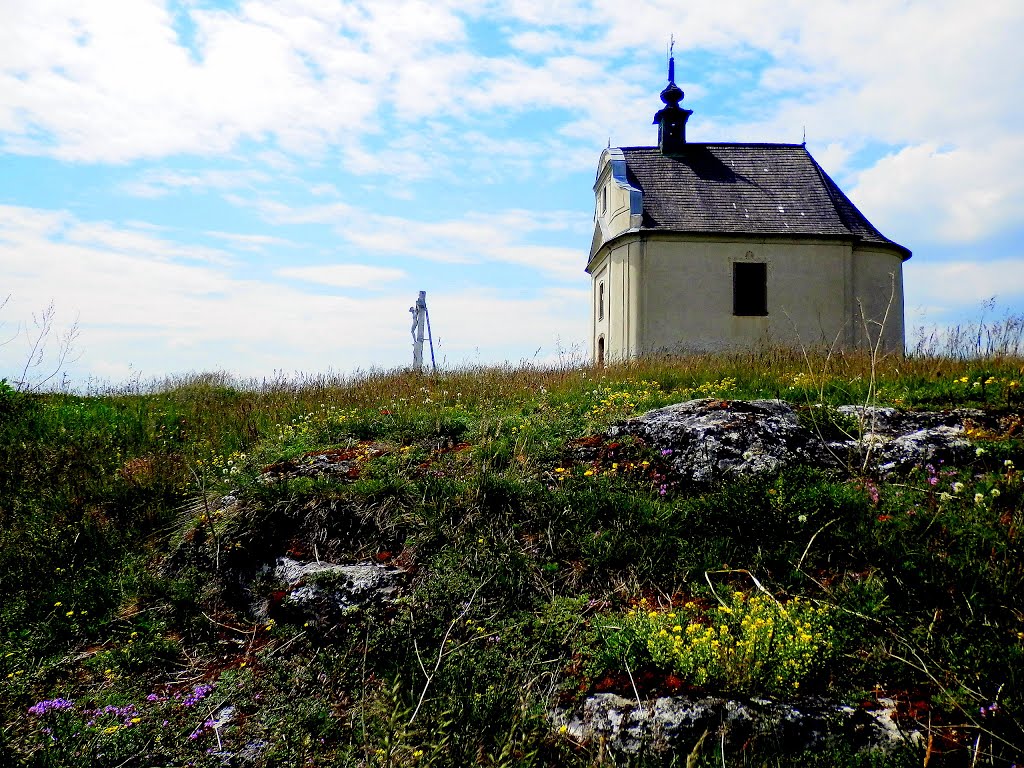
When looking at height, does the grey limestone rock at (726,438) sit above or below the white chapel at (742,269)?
below

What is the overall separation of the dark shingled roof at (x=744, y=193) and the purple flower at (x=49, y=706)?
62.4 feet

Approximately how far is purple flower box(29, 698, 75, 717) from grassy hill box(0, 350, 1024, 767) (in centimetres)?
3

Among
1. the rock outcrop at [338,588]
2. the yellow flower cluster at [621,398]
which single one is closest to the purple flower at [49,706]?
the rock outcrop at [338,588]

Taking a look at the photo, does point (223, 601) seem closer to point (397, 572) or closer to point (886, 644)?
point (397, 572)

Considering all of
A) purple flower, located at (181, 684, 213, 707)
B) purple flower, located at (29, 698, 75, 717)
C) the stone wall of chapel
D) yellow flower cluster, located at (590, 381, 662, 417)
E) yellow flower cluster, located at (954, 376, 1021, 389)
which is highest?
the stone wall of chapel

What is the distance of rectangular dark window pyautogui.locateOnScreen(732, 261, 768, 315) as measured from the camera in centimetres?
2122

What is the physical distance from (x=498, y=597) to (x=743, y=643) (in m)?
1.61

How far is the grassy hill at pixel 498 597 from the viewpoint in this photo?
371cm

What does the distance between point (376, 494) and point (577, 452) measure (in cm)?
182

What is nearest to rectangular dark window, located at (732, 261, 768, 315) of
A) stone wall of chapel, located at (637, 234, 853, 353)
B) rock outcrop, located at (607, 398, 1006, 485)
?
stone wall of chapel, located at (637, 234, 853, 353)

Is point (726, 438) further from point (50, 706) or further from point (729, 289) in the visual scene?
point (729, 289)

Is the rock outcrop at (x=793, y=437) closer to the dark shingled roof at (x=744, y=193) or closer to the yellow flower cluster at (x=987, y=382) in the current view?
the yellow flower cluster at (x=987, y=382)

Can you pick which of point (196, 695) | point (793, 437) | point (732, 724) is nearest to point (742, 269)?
point (793, 437)

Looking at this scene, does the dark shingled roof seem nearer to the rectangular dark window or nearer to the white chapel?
the white chapel
